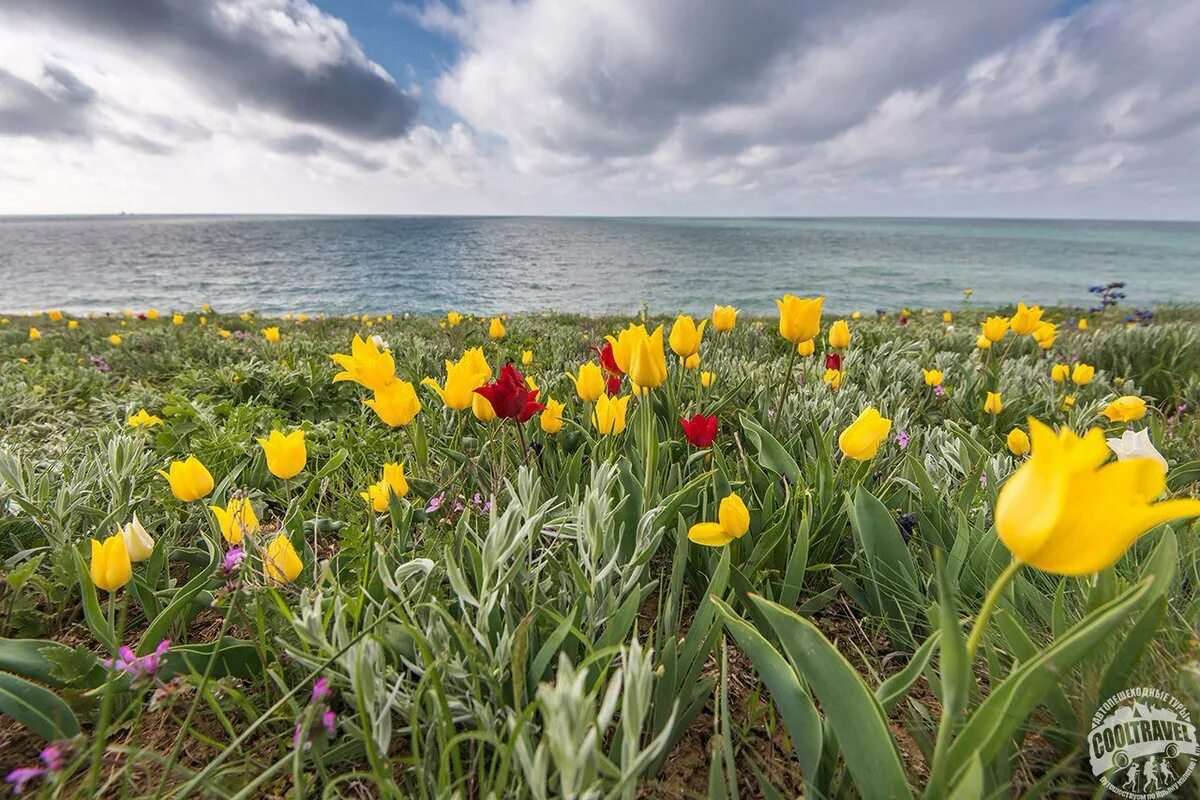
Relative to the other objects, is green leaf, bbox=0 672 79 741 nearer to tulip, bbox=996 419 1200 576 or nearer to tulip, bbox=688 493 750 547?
tulip, bbox=688 493 750 547

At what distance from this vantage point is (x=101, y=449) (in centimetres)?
233

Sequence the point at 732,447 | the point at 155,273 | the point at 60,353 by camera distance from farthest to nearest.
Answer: the point at 155,273 → the point at 60,353 → the point at 732,447

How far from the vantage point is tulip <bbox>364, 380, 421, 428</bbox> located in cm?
149

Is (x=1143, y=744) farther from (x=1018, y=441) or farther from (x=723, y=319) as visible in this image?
(x=723, y=319)

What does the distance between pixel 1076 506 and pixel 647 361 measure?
107cm

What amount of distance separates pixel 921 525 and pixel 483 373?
1.49 m

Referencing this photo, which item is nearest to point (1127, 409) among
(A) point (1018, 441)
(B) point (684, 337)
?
(A) point (1018, 441)

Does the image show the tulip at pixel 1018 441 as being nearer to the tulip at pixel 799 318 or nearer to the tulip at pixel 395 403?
the tulip at pixel 799 318

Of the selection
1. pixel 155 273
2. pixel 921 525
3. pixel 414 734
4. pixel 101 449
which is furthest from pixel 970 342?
pixel 155 273

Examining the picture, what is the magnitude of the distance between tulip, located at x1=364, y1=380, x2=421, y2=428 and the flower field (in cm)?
1

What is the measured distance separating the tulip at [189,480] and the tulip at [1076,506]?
1.78m

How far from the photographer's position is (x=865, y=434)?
1468 mm

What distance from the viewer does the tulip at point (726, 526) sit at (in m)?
1.23

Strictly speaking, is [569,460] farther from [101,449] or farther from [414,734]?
[101,449]
